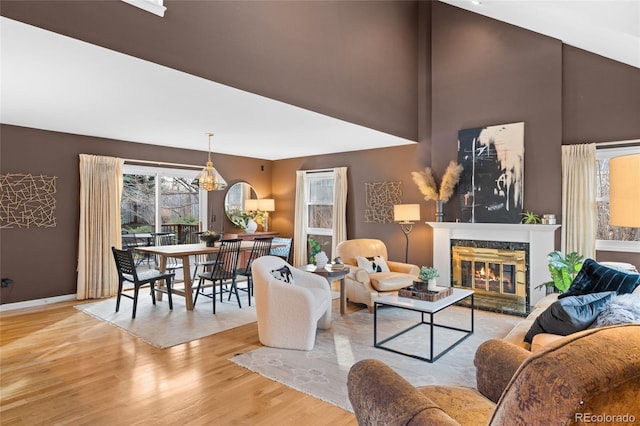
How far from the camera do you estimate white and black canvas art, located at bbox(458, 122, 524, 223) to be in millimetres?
5273

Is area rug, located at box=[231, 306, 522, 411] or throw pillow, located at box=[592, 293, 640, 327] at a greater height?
throw pillow, located at box=[592, 293, 640, 327]

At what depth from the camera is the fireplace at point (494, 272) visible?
5148 mm

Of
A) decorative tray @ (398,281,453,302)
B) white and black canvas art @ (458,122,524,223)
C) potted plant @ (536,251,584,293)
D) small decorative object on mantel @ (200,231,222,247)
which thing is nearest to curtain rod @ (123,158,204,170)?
small decorative object on mantel @ (200,231,222,247)

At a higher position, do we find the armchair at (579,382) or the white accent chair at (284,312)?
the armchair at (579,382)

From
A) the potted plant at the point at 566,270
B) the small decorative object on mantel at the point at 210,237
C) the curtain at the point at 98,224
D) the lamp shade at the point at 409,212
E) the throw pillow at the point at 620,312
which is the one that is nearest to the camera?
the throw pillow at the point at 620,312

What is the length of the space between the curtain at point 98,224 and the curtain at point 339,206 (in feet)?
11.8

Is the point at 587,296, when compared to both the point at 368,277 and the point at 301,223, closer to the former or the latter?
the point at 368,277

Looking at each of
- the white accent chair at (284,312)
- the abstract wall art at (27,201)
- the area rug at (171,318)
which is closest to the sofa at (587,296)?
the white accent chair at (284,312)

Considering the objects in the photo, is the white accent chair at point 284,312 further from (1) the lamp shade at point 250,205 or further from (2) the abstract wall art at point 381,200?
(1) the lamp shade at point 250,205

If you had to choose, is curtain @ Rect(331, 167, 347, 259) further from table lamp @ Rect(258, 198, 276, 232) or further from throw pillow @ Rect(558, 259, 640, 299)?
throw pillow @ Rect(558, 259, 640, 299)

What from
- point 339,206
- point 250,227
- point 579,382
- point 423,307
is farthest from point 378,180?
point 579,382

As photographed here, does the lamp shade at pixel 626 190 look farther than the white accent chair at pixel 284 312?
No

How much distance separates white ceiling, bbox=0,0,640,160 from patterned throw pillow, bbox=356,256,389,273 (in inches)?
71.5

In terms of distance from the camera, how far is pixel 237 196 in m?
7.86
